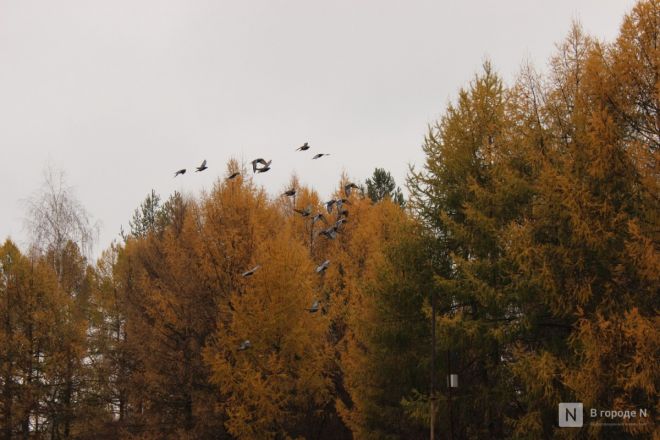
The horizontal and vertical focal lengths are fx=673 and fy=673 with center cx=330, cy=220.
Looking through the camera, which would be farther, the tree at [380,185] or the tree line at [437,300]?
the tree at [380,185]

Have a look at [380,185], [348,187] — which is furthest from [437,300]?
[380,185]

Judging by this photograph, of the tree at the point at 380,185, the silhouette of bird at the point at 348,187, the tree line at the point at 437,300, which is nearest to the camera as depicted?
the tree line at the point at 437,300

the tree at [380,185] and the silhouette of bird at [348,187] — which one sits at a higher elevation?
the tree at [380,185]

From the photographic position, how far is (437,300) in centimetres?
1566

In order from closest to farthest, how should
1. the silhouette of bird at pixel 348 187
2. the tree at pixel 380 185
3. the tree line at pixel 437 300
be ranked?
the tree line at pixel 437 300
the silhouette of bird at pixel 348 187
the tree at pixel 380 185

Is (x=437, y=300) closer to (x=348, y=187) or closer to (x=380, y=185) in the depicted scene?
(x=348, y=187)

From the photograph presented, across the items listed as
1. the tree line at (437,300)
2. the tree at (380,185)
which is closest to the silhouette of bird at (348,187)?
the tree line at (437,300)

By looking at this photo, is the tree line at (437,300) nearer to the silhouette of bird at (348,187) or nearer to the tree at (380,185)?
the silhouette of bird at (348,187)

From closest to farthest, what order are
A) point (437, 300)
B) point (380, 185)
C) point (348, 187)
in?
point (437, 300) < point (348, 187) < point (380, 185)

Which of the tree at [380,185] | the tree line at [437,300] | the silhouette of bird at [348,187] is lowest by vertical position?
the tree line at [437,300]

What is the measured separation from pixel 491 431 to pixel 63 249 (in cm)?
2325

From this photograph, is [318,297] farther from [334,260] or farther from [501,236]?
[501,236]

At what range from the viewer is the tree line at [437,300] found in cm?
1117

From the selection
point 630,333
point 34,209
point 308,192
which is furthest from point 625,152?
point 34,209
